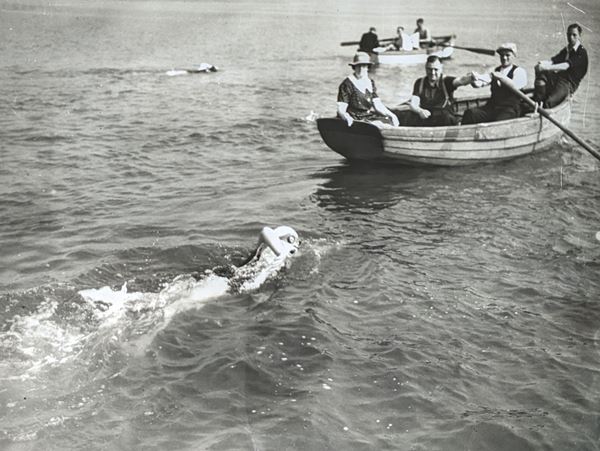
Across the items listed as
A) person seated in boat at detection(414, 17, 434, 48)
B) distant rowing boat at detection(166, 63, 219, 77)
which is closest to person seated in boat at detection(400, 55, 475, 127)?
distant rowing boat at detection(166, 63, 219, 77)

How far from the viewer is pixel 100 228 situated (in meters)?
9.91

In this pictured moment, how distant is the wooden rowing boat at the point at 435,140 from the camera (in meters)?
12.4

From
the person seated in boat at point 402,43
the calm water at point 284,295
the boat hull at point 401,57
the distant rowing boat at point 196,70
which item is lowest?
the calm water at point 284,295

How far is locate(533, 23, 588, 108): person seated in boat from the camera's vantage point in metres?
13.4

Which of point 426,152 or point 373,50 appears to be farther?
point 373,50

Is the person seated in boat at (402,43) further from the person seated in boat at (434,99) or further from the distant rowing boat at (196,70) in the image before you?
the person seated in boat at (434,99)

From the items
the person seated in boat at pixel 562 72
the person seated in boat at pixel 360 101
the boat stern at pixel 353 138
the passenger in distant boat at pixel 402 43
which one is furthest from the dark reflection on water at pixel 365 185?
the passenger in distant boat at pixel 402 43

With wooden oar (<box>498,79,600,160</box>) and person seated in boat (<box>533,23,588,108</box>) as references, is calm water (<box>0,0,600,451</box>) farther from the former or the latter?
person seated in boat (<box>533,23,588,108</box>)

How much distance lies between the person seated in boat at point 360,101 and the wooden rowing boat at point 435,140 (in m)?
0.35

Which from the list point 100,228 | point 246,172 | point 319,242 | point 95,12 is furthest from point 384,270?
point 95,12

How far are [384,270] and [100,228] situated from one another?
4419 mm

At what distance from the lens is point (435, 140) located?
12664 mm

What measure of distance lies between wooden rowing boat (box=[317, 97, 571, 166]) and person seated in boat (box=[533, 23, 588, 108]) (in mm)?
614

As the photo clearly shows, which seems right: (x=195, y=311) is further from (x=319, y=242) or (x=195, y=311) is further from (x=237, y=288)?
(x=319, y=242)
